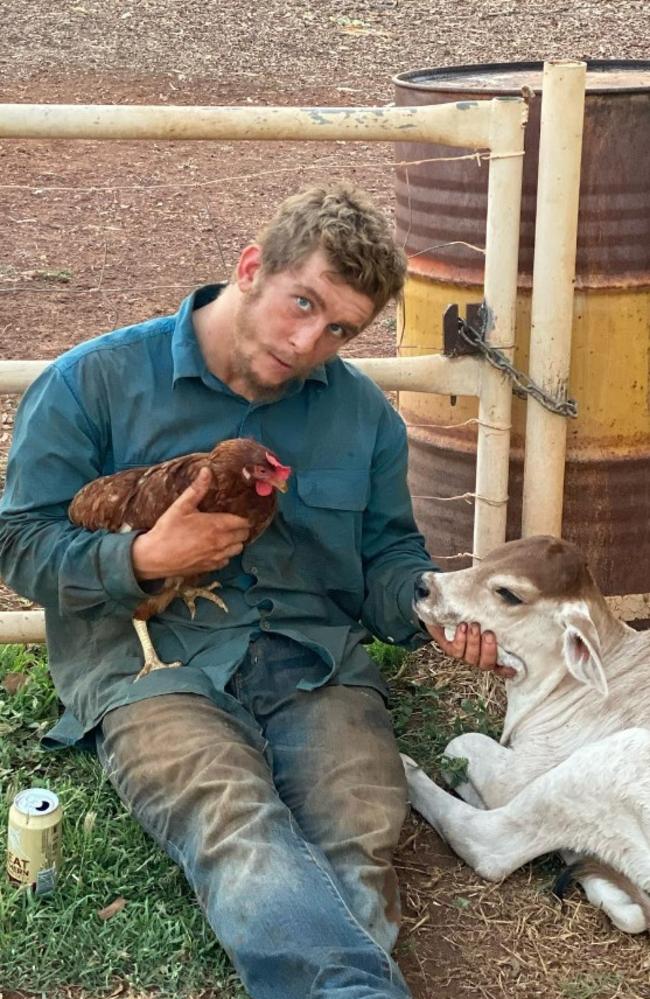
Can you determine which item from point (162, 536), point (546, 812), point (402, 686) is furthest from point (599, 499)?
point (162, 536)

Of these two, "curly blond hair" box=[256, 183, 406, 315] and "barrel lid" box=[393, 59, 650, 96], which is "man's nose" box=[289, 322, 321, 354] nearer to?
"curly blond hair" box=[256, 183, 406, 315]

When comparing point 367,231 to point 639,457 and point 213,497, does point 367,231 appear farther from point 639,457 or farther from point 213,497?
point 639,457

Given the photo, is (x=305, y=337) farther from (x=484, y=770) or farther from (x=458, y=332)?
(x=484, y=770)

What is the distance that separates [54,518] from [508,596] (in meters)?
1.38

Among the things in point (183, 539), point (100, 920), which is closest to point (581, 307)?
point (183, 539)

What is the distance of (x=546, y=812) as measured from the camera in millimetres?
3959

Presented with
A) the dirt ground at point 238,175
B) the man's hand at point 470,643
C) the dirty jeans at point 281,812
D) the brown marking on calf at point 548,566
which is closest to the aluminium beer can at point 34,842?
the dirty jeans at point 281,812

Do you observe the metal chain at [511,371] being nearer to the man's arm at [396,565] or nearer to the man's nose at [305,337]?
the man's arm at [396,565]

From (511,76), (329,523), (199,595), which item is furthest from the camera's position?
(511,76)

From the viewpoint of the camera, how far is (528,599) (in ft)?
14.0

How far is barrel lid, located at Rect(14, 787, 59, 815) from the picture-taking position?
144 inches

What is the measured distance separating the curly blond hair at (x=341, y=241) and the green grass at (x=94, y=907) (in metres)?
1.56

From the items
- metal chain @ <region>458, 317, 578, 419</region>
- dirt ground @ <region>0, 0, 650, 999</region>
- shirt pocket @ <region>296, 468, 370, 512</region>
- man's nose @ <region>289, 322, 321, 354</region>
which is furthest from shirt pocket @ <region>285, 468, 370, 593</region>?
dirt ground @ <region>0, 0, 650, 999</region>

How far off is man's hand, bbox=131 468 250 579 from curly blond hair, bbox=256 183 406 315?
0.65 m
